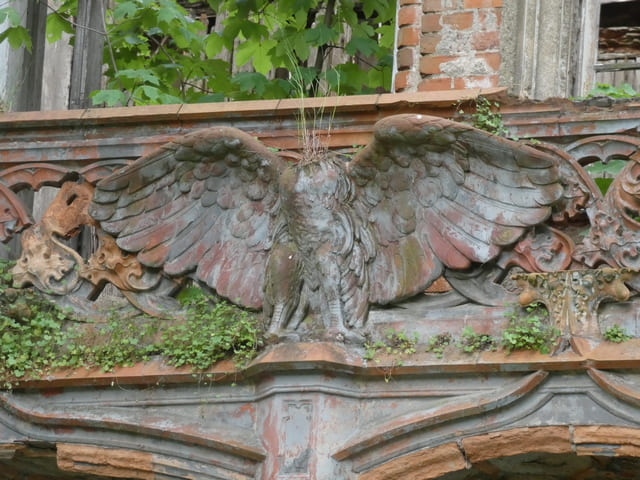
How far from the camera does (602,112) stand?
7.88 metres

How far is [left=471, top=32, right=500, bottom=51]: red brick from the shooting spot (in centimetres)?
934

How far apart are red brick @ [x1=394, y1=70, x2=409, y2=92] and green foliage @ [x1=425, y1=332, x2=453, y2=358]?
2031 mm

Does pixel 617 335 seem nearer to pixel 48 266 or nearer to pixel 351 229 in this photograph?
pixel 351 229

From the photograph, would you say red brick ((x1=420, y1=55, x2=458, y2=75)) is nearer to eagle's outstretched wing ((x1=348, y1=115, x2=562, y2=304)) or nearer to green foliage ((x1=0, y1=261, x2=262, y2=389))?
eagle's outstretched wing ((x1=348, y1=115, x2=562, y2=304))

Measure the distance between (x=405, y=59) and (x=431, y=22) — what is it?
0.24 metres

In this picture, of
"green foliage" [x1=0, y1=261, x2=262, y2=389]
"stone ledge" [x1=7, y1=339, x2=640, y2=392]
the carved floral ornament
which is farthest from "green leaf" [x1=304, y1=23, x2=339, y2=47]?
"stone ledge" [x1=7, y1=339, x2=640, y2=392]

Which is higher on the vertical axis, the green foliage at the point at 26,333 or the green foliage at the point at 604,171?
the green foliage at the point at 604,171

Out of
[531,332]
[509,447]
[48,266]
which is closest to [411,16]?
[48,266]

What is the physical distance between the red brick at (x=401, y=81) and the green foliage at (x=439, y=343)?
2031 mm

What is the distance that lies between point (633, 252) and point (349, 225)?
1.31 metres

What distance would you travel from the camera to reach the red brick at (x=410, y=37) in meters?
9.52

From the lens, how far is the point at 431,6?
9523 mm

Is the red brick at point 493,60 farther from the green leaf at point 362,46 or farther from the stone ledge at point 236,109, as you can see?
the green leaf at point 362,46

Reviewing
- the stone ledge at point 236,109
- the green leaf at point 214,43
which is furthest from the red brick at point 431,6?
the green leaf at point 214,43
